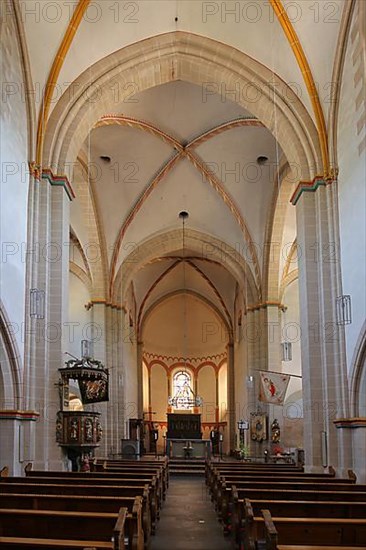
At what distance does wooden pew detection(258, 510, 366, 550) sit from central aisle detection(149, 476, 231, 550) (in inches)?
105

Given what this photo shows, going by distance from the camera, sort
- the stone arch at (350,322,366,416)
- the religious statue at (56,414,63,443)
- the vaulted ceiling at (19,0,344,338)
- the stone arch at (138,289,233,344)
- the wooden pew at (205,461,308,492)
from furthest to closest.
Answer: the stone arch at (138,289,233,344), the vaulted ceiling at (19,0,344,338), the religious statue at (56,414,63,443), the wooden pew at (205,461,308,492), the stone arch at (350,322,366,416)

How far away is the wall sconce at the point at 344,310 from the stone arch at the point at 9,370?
621 centimetres

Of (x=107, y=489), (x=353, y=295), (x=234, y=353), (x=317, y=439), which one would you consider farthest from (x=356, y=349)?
(x=234, y=353)

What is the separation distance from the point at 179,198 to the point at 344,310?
11.7m

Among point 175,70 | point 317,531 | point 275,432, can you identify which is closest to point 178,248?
point 275,432

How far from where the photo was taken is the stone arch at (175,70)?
48.8 ft

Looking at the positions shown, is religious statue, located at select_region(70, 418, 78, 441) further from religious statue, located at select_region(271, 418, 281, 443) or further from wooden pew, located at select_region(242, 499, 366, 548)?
religious statue, located at select_region(271, 418, 281, 443)

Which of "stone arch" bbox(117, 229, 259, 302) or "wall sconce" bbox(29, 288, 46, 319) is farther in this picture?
"stone arch" bbox(117, 229, 259, 302)

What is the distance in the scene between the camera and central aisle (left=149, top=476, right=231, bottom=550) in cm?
878

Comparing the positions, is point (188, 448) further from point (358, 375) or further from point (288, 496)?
point (288, 496)

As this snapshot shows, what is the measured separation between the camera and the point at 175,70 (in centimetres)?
1636

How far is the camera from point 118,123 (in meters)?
19.3

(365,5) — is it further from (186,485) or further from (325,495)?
(186,485)

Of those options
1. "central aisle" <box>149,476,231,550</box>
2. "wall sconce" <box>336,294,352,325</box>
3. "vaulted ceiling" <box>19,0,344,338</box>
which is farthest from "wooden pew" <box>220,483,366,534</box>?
"vaulted ceiling" <box>19,0,344,338</box>
